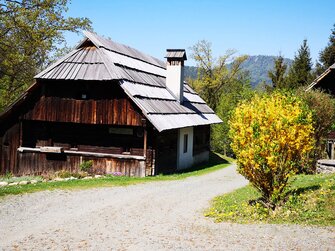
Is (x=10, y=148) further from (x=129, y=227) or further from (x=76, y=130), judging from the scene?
(x=129, y=227)

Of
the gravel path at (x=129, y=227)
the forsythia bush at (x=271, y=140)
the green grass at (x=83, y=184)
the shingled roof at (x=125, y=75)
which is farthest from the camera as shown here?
the shingled roof at (x=125, y=75)

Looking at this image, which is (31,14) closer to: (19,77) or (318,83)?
(19,77)

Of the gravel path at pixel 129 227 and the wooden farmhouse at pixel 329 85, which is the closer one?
the gravel path at pixel 129 227

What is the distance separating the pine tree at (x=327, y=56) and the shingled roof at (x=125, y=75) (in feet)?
100

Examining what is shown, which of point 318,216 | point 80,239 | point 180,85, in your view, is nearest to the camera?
point 80,239

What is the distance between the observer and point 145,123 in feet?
65.6

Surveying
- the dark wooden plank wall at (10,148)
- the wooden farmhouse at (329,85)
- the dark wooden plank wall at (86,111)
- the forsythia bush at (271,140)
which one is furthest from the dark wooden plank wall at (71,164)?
the wooden farmhouse at (329,85)

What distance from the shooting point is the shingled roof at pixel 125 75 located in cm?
2033

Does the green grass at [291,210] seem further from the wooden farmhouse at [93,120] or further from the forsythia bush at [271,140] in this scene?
the wooden farmhouse at [93,120]

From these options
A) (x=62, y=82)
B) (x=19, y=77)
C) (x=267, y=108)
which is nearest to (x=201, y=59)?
(x=19, y=77)

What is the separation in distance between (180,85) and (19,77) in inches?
595

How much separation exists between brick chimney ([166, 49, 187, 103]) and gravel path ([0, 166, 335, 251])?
11752 millimetres

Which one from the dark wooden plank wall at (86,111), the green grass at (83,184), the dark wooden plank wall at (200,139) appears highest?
the dark wooden plank wall at (86,111)

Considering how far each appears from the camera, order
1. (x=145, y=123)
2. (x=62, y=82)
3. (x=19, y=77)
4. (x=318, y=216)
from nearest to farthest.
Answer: (x=318, y=216) → (x=145, y=123) → (x=62, y=82) → (x=19, y=77)
